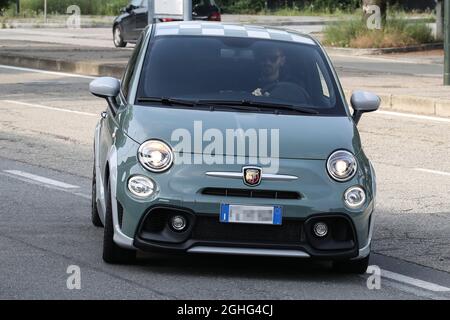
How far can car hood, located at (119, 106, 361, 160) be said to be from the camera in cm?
825

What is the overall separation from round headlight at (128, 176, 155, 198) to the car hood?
256mm

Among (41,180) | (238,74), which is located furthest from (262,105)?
(41,180)

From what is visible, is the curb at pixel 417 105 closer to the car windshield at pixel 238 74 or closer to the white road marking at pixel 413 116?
the white road marking at pixel 413 116

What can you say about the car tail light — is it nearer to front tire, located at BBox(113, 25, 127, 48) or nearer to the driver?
front tire, located at BBox(113, 25, 127, 48)

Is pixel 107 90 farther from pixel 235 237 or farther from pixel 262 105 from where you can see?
pixel 235 237

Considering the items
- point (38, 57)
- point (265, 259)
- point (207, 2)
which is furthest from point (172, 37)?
point (207, 2)

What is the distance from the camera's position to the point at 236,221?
8078 millimetres

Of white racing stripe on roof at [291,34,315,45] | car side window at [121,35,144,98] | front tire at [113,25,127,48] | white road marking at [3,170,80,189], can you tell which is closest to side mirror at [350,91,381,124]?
white racing stripe on roof at [291,34,315,45]

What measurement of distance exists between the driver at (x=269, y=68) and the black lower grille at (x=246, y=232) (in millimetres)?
1275

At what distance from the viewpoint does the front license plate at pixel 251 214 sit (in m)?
8.05

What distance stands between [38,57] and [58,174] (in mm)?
16532

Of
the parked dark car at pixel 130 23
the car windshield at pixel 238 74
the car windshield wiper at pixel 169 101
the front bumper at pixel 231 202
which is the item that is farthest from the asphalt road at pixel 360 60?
the front bumper at pixel 231 202
